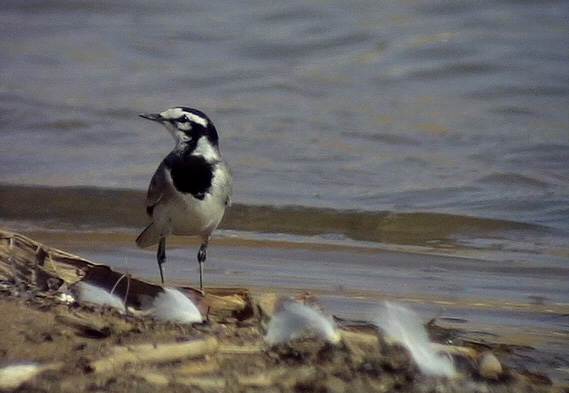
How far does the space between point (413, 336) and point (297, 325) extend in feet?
1.52

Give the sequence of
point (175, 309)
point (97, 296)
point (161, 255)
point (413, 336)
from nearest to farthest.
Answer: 1. point (413, 336)
2. point (175, 309)
3. point (97, 296)
4. point (161, 255)

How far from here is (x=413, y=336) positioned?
5.70 m

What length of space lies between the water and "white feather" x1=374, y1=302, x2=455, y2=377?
1931 millimetres

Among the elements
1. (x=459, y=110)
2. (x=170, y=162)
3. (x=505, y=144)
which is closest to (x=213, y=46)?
(x=459, y=110)

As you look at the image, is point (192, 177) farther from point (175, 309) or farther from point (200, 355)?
point (200, 355)

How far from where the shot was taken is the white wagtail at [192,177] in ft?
26.6

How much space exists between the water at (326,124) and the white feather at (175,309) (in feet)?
6.57

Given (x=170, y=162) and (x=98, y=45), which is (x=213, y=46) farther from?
(x=170, y=162)

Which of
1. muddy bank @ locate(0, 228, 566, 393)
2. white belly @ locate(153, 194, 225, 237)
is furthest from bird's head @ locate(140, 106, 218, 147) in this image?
muddy bank @ locate(0, 228, 566, 393)

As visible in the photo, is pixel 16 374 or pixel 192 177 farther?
pixel 192 177

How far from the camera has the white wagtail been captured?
26.6ft

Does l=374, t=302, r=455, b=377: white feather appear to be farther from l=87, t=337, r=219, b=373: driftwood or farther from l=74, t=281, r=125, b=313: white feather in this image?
l=74, t=281, r=125, b=313: white feather

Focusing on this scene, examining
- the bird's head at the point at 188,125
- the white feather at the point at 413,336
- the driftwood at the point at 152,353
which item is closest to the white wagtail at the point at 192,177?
the bird's head at the point at 188,125

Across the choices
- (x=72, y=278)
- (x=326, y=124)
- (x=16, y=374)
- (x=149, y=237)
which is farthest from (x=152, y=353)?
(x=326, y=124)
